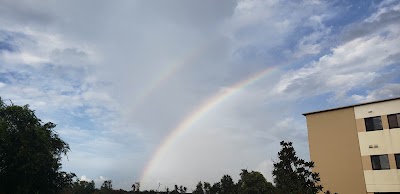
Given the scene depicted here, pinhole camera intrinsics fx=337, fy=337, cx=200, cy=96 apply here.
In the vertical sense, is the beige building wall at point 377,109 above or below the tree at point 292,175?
above

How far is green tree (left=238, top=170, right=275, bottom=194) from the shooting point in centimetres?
4775

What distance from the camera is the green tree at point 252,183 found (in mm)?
47750

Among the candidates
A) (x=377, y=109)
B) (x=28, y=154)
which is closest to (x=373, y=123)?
(x=377, y=109)

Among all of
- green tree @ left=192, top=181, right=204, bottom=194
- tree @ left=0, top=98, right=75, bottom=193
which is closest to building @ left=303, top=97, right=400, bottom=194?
green tree @ left=192, top=181, right=204, bottom=194

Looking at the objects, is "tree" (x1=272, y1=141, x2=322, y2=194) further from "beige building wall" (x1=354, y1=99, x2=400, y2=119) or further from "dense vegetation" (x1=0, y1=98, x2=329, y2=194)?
"beige building wall" (x1=354, y1=99, x2=400, y2=119)

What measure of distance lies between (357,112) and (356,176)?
6622 millimetres

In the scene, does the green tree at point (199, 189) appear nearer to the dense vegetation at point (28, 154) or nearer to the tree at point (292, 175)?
the dense vegetation at point (28, 154)

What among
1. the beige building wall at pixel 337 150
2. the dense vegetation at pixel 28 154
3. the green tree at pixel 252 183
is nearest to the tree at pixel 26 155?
the dense vegetation at pixel 28 154

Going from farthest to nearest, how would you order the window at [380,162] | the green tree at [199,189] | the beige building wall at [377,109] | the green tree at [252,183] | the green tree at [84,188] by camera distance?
the green tree at [84,188]
the green tree at [199,189]
the green tree at [252,183]
the beige building wall at [377,109]
the window at [380,162]

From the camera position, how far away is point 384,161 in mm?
33156

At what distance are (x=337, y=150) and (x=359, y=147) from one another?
233 centimetres

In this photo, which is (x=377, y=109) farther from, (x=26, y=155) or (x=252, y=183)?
(x=26, y=155)

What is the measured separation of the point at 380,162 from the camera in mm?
33406

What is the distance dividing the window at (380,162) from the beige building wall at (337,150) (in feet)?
4.09
